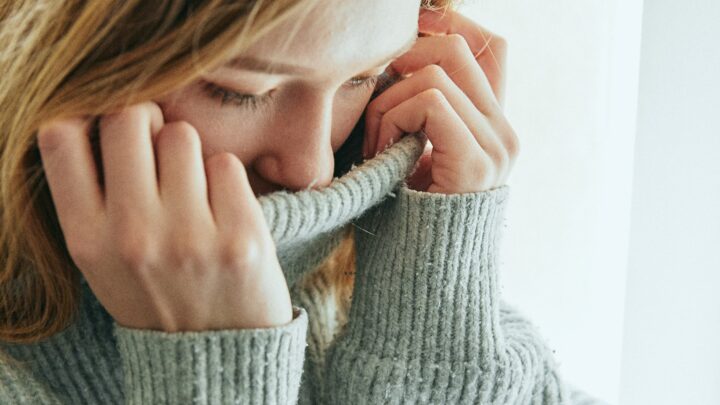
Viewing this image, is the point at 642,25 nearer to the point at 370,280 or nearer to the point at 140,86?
the point at 370,280

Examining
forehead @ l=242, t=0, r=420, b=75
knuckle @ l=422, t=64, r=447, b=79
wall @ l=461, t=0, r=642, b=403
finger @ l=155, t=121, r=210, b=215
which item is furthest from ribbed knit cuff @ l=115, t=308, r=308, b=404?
wall @ l=461, t=0, r=642, b=403

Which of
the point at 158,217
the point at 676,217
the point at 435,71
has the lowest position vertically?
the point at 676,217

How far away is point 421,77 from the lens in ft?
2.56

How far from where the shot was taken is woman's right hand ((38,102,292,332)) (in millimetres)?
551

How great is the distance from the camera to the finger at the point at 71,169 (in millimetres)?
551

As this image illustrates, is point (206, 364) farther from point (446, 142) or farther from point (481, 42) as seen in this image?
point (481, 42)

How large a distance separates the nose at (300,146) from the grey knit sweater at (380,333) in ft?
0.06

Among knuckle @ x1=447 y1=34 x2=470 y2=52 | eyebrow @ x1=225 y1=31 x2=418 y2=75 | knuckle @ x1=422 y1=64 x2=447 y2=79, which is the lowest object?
knuckle @ x1=422 y1=64 x2=447 y2=79

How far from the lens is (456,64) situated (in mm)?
813

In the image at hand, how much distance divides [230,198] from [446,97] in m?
0.30

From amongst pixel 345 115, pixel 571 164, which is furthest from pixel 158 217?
pixel 571 164

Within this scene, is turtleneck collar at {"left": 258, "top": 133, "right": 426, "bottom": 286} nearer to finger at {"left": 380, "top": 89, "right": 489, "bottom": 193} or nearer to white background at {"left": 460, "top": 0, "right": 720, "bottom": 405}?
finger at {"left": 380, "top": 89, "right": 489, "bottom": 193}

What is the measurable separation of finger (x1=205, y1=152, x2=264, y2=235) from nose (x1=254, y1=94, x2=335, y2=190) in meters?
0.07

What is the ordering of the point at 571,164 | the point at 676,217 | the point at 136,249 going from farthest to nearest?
the point at 676,217, the point at 571,164, the point at 136,249
